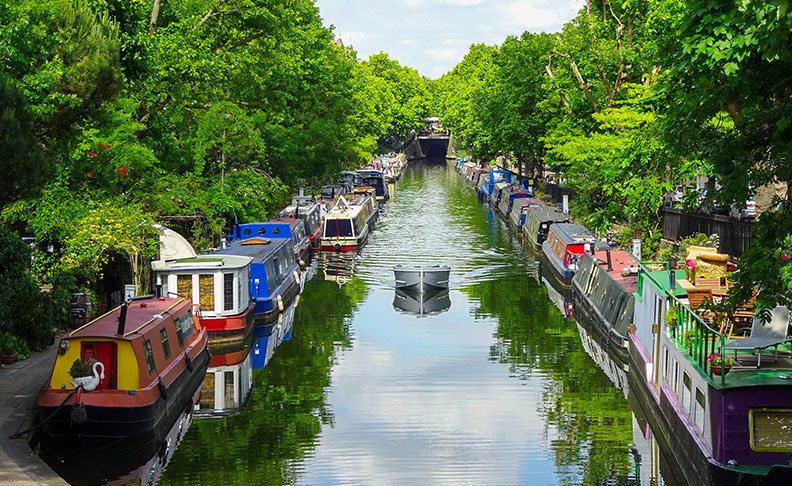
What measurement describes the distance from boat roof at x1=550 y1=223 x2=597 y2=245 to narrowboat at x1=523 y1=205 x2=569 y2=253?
304 cm

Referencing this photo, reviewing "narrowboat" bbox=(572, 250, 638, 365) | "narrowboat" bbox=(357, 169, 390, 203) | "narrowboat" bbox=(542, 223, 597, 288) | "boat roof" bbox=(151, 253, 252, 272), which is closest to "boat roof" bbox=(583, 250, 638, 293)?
"narrowboat" bbox=(572, 250, 638, 365)

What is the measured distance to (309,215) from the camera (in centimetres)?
5456

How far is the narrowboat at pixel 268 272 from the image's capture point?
32906 millimetres

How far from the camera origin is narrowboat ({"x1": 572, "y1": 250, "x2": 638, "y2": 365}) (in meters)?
27.3

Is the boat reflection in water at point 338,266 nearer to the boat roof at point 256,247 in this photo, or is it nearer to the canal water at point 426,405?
the canal water at point 426,405

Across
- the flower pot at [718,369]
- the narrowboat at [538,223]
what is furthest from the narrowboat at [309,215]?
the flower pot at [718,369]

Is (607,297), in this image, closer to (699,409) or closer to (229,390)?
(229,390)

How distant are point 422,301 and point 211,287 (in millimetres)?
11713

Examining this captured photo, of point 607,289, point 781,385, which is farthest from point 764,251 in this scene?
point 607,289

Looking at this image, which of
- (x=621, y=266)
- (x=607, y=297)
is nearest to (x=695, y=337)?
(x=607, y=297)

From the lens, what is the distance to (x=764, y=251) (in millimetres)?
14305

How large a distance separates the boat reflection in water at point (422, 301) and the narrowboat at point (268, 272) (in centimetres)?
436

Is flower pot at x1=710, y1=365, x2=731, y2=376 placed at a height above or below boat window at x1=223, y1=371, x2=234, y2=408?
above

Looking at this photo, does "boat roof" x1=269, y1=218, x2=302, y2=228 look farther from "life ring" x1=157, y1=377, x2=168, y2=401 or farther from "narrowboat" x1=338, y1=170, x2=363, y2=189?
"narrowboat" x1=338, y1=170, x2=363, y2=189
